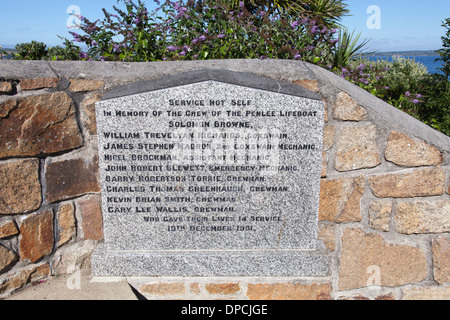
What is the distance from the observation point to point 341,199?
244cm

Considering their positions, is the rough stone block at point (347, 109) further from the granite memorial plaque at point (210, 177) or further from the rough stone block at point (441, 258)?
the rough stone block at point (441, 258)

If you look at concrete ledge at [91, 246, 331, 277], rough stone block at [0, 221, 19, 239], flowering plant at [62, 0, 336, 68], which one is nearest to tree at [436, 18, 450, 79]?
flowering plant at [62, 0, 336, 68]

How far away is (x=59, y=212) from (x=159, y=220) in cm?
67

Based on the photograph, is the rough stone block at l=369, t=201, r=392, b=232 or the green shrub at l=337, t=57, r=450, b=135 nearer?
the rough stone block at l=369, t=201, r=392, b=232

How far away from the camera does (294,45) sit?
356 cm

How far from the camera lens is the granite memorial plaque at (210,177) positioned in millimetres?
2193

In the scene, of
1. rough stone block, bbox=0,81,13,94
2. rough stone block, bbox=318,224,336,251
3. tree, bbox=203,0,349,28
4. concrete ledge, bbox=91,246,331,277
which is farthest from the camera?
tree, bbox=203,0,349,28

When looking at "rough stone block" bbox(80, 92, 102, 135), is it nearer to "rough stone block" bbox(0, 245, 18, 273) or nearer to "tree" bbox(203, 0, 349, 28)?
"rough stone block" bbox(0, 245, 18, 273)

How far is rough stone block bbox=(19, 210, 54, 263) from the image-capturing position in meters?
2.31

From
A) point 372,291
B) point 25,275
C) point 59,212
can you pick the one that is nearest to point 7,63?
point 59,212

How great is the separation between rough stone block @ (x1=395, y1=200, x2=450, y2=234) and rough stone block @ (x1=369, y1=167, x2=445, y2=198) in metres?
0.08

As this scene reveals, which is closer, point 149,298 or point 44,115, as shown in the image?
point 44,115

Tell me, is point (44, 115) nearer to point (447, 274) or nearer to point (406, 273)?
point (406, 273)
